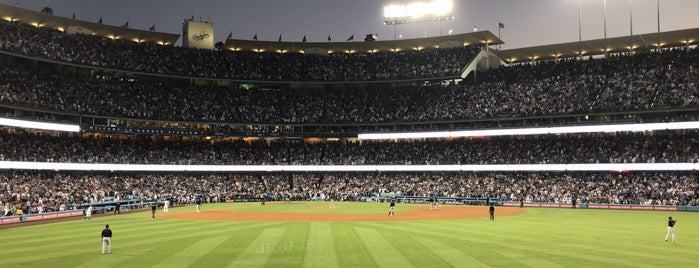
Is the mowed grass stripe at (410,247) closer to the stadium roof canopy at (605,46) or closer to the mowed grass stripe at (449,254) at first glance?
the mowed grass stripe at (449,254)

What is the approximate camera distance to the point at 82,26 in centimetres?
7975

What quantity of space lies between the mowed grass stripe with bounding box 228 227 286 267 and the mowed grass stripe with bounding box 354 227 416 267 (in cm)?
447

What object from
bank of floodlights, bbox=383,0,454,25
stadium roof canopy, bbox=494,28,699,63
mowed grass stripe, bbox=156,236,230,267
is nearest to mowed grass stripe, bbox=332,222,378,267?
mowed grass stripe, bbox=156,236,230,267

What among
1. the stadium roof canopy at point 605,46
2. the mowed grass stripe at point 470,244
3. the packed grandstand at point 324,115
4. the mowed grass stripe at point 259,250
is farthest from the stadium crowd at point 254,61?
the mowed grass stripe at point 470,244

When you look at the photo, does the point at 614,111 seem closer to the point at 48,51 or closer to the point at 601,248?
the point at 601,248

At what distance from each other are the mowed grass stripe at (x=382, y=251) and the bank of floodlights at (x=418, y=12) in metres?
61.9

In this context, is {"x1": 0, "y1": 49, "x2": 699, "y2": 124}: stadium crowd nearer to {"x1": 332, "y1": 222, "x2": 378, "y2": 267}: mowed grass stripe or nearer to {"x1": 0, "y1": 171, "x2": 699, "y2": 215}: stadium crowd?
{"x1": 0, "y1": 171, "x2": 699, "y2": 215}: stadium crowd

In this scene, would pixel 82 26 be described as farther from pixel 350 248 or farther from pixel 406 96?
pixel 350 248

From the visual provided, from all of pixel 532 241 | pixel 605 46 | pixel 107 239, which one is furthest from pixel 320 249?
pixel 605 46

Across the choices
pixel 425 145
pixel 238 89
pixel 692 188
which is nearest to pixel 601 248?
pixel 692 188

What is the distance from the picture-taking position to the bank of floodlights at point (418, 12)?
88125mm

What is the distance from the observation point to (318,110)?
88.7 meters

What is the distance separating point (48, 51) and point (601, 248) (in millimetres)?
67848

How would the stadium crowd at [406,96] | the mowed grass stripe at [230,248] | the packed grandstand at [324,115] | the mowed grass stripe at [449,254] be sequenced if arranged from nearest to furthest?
the mowed grass stripe at [449,254] < the mowed grass stripe at [230,248] < the packed grandstand at [324,115] < the stadium crowd at [406,96]
